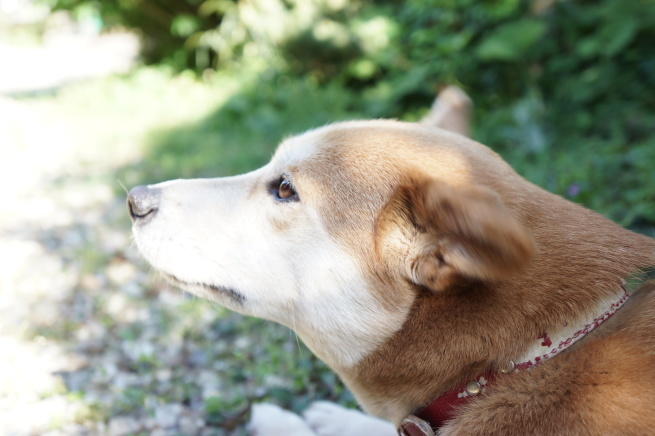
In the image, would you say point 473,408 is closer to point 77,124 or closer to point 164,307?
point 164,307

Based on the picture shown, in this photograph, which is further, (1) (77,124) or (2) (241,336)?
(1) (77,124)

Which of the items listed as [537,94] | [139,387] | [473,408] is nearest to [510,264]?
[473,408]

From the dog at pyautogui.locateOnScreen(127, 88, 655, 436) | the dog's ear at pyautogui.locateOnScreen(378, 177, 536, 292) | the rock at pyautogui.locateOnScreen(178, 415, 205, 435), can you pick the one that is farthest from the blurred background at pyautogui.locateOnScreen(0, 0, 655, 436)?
the dog's ear at pyautogui.locateOnScreen(378, 177, 536, 292)

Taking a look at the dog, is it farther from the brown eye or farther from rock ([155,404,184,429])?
rock ([155,404,184,429])

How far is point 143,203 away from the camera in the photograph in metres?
2.05

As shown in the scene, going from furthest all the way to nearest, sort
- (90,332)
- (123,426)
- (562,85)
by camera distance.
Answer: (562,85) < (90,332) < (123,426)

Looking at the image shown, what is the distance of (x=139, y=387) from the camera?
9.29ft

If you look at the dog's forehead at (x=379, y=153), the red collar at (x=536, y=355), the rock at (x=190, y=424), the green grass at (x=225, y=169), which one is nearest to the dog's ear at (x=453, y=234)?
the dog's forehead at (x=379, y=153)

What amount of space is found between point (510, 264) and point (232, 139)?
5.98 meters

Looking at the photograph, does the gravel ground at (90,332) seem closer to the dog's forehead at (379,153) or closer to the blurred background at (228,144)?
the blurred background at (228,144)

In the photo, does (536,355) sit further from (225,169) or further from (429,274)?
(225,169)

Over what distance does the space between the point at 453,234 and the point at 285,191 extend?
73 cm

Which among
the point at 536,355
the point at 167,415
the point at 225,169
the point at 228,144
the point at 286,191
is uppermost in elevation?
the point at 228,144

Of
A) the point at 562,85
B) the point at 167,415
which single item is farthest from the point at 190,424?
the point at 562,85
